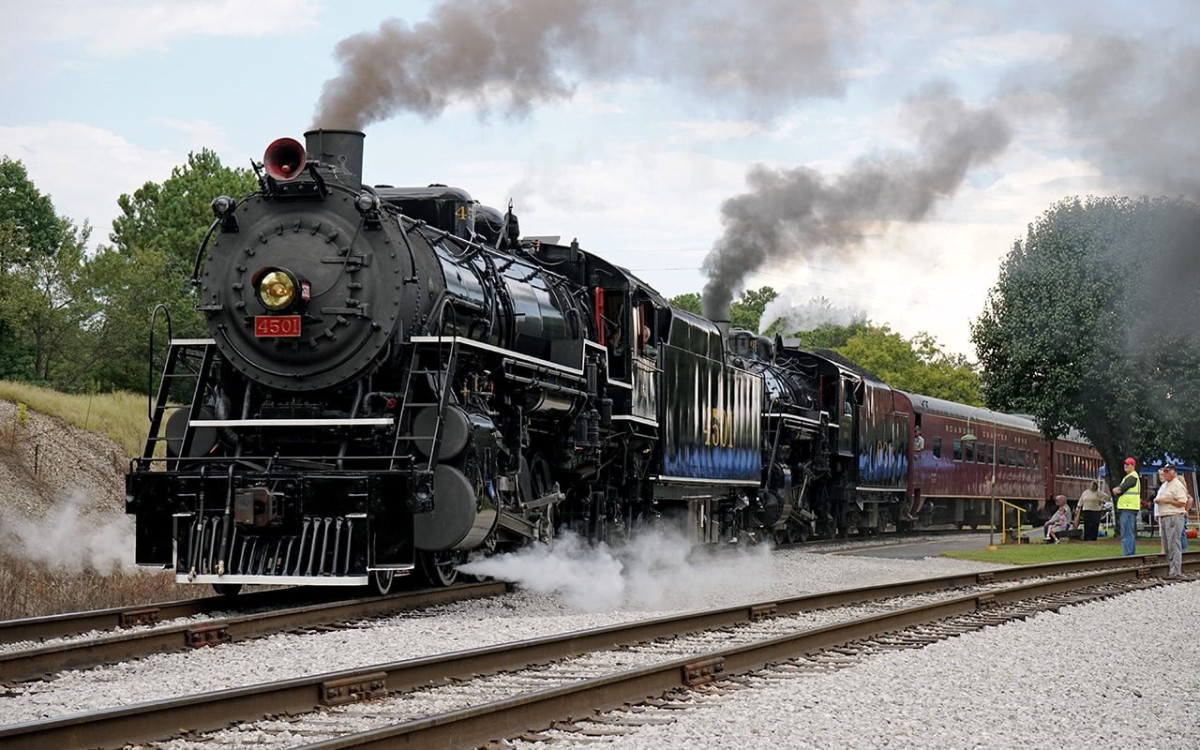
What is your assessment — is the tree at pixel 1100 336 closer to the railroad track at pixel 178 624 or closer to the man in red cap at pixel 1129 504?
the man in red cap at pixel 1129 504

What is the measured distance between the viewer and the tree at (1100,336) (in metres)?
29.7

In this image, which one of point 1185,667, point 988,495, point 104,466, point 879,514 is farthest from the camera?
point 988,495

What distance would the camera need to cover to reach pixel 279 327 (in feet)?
35.8

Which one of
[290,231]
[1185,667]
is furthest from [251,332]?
[1185,667]

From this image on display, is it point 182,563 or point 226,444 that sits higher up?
point 226,444

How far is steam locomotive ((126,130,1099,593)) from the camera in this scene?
34.0 ft

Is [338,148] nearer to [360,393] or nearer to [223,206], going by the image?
[223,206]

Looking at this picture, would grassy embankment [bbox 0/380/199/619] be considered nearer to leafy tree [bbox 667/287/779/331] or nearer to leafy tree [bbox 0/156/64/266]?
leafy tree [bbox 0/156/64/266]

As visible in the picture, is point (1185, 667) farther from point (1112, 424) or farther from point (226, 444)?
point (1112, 424)

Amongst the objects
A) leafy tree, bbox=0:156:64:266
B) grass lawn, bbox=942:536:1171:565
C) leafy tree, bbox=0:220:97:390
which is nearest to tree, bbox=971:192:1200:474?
grass lawn, bbox=942:536:1171:565

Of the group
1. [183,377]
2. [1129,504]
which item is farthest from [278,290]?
[1129,504]

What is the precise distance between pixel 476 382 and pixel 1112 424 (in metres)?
24.2

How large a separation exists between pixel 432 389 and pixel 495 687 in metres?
3.97

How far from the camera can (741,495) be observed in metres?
20.0
